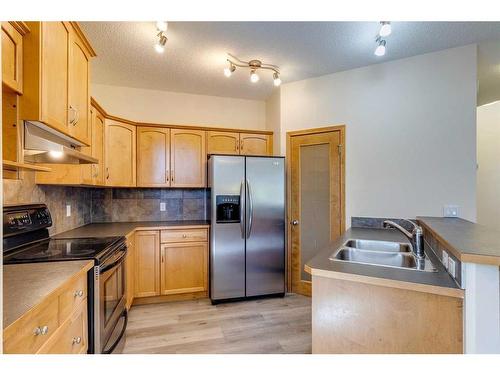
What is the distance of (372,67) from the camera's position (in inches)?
109

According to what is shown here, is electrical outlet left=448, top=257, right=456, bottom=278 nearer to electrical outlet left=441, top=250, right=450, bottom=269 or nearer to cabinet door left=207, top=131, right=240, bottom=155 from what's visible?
electrical outlet left=441, top=250, right=450, bottom=269

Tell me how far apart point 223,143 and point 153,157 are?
35.2 inches

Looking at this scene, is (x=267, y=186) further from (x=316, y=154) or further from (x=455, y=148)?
(x=455, y=148)

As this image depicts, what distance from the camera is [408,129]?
8.51 ft

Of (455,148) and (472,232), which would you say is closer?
(472,232)

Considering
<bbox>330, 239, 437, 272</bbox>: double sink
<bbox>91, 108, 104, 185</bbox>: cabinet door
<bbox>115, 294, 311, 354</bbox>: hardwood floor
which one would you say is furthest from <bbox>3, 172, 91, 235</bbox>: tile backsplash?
<bbox>330, 239, 437, 272</bbox>: double sink

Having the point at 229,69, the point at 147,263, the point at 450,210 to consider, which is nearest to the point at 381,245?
the point at 450,210

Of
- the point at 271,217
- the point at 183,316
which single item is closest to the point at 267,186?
the point at 271,217

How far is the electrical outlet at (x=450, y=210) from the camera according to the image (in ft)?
7.88

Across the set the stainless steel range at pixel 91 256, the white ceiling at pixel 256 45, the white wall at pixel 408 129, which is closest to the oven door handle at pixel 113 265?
the stainless steel range at pixel 91 256

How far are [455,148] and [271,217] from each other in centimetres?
195

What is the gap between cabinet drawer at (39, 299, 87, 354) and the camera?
104 cm

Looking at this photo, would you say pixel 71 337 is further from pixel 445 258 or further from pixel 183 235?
pixel 445 258

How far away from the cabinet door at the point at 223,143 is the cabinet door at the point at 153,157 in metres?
0.53
